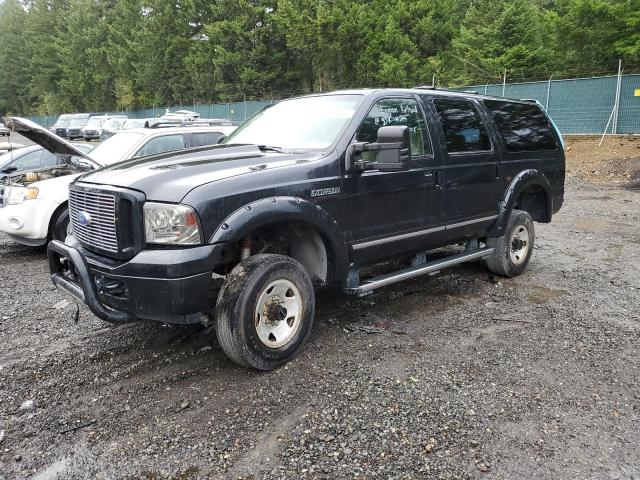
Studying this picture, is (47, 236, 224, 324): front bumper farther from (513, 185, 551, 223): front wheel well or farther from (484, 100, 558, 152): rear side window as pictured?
(513, 185, 551, 223): front wheel well

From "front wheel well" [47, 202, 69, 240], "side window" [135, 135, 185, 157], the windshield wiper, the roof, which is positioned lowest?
"front wheel well" [47, 202, 69, 240]

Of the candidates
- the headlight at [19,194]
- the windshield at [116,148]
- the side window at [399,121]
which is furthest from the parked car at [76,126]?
the side window at [399,121]

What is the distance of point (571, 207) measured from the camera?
1080cm

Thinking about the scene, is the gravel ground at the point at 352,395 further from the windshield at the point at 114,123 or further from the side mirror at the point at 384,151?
the windshield at the point at 114,123

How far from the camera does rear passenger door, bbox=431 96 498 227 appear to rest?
5027 millimetres

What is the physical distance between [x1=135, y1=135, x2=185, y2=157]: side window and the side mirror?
4.46 metres

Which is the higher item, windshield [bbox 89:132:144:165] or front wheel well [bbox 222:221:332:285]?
windshield [bbox 89:132:144:165]

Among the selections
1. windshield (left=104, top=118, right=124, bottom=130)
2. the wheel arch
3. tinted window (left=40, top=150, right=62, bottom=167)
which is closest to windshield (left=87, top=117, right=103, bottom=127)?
windshield (left=104, top=118, right=124, bottom=130)

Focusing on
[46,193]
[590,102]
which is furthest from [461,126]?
[590,102]

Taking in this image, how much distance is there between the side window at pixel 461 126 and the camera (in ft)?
16.6

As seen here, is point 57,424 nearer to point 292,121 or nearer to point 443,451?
point 443,451

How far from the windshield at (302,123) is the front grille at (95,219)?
1.53 metres

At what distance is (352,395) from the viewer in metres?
3.44

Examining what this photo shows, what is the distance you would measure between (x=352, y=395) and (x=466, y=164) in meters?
2.76
